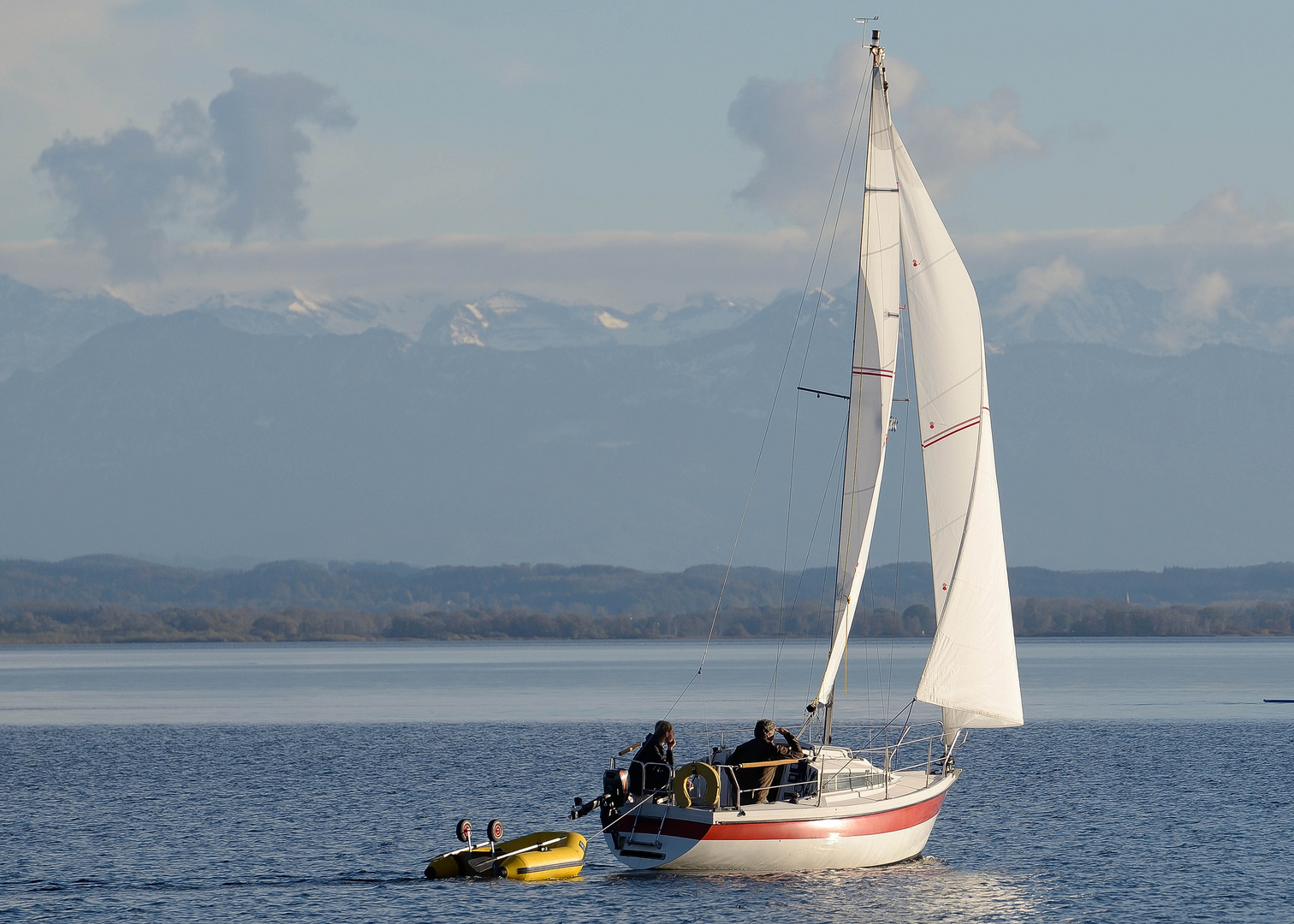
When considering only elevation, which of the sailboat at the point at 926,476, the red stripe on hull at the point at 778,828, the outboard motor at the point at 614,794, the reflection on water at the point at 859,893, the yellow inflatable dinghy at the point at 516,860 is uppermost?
the sailboat at the point at 926,476

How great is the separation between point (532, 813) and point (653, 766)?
15.4 metres

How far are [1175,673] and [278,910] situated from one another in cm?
13143

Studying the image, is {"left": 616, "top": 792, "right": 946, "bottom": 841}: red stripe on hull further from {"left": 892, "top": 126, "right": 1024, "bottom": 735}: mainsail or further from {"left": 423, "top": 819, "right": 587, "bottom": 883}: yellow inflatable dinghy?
{"left": 892, "top": 126, "right": 1024, "bottom": 735}: mainsail

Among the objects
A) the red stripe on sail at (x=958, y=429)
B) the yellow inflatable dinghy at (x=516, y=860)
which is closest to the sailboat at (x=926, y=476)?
the red stripe on sail at (x=958, y=429)

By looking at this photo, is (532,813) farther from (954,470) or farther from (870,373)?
(870,373)

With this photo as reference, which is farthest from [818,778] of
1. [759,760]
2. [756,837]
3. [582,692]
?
[582,692]

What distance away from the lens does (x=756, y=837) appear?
34094 mm

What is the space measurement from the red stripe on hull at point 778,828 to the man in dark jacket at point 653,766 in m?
0.71

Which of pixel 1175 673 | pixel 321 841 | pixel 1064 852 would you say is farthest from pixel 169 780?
pixel 1175 673

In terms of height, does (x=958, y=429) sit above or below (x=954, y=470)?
above

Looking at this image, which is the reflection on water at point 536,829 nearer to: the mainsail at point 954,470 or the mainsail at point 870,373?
the mainsail at point 954,470

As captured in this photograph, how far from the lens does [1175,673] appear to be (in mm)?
153875

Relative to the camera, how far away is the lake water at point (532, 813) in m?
35.0

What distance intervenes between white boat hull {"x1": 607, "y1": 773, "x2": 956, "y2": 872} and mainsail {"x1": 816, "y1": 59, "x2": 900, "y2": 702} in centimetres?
297
